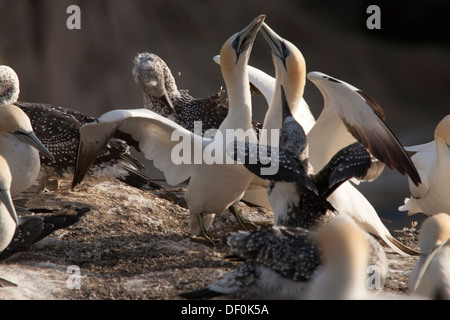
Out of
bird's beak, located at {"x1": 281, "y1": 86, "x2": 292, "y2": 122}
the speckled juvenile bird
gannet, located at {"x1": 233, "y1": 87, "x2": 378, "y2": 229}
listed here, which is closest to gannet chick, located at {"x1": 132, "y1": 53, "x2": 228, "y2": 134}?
the speckled juvenile bird

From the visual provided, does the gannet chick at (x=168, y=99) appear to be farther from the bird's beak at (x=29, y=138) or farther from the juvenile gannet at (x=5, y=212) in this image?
the juvenile gannet at (x=5, y=212)

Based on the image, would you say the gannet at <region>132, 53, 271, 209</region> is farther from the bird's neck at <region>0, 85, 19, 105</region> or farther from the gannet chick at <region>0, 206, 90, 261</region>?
the gannet chick at <region>0, 206, 90, 261</region>

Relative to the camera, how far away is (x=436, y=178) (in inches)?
229

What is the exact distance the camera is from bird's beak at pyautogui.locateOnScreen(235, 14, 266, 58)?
5074 millimetres

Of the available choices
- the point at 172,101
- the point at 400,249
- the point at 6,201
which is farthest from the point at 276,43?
the point at 6,201

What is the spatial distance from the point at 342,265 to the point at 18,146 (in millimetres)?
2932

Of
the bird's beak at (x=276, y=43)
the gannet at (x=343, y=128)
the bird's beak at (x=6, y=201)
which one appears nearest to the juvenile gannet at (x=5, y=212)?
the bird's beak at (x=6, y=201)

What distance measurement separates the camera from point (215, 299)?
12.6ft

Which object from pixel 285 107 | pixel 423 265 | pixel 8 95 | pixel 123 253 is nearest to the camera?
pixel 423 265

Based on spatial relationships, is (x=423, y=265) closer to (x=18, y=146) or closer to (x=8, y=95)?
(x=18, y=146)

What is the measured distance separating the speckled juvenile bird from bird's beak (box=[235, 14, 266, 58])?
1502mm

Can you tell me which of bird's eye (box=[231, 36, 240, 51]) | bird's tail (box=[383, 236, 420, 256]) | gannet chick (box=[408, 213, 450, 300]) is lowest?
bird's tail (box=[383, 236, 420, 256])

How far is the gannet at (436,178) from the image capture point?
228 inches

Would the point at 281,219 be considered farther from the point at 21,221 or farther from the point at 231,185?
the point at 21,221
